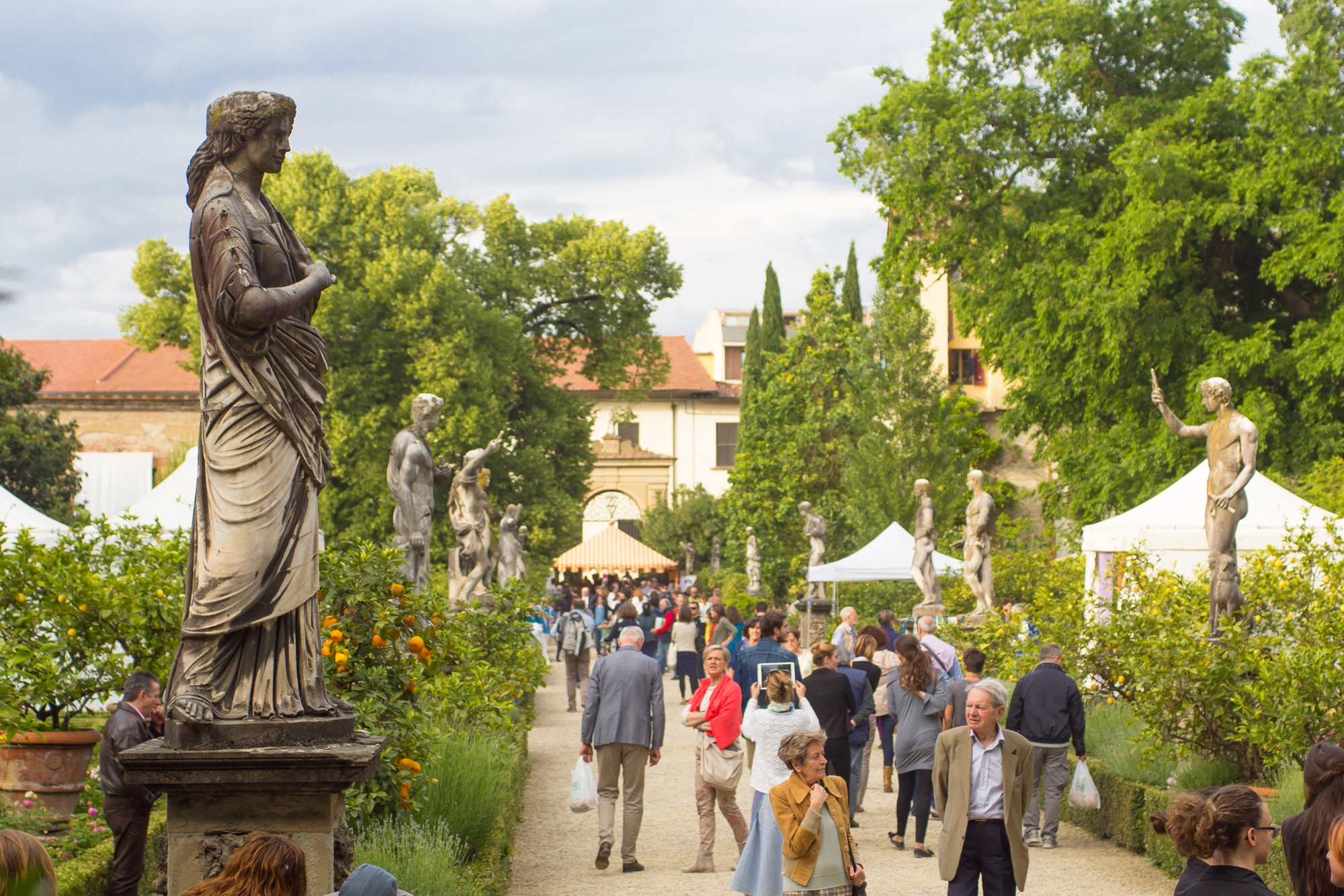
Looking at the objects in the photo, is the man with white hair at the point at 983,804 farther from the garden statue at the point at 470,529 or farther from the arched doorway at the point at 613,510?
the arched doorway at the point at 613,510

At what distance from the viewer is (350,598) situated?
24.9ft

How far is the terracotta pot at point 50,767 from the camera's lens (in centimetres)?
828

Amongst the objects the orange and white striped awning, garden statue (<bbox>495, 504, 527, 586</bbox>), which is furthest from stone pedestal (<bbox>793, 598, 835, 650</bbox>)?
the orange and white striped awning

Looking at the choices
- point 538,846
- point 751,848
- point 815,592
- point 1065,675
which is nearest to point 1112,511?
point 815,592

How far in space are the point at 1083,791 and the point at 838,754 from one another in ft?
5.84

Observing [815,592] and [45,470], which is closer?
[815,592]

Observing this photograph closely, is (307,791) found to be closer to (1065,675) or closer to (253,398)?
(253,398)

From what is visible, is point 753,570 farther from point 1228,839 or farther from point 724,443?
point 1228,839

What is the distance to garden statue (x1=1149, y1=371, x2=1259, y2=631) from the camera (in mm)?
11055

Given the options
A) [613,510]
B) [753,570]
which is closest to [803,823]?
[753,570]

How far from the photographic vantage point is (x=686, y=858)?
10.4 metres

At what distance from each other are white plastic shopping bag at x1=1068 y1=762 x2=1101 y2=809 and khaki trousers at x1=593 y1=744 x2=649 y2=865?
311 centimetres

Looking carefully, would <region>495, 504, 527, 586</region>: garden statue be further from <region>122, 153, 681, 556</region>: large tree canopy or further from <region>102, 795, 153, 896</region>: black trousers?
<region>102, 795, 153, 896</region>: black trousers

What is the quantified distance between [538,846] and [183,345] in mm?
29771
